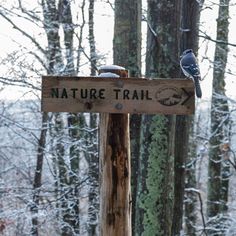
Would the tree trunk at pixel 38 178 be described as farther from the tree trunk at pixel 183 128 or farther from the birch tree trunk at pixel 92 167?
the tree trunk at pixel 183 128

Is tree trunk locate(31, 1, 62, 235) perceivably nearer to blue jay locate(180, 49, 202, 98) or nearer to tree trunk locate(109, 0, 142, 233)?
tree trunk locate(109, 0, 142, 233)

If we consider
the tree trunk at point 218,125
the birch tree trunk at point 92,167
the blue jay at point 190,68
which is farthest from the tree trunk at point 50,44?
the blue jay at point 190,68

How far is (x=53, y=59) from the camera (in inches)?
345

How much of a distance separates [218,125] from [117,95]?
7314mm

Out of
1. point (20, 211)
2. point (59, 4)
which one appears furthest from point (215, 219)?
point (59, 4)

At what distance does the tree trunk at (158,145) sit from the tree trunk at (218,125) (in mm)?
5009

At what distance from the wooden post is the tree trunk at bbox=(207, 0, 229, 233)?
21.4 feet

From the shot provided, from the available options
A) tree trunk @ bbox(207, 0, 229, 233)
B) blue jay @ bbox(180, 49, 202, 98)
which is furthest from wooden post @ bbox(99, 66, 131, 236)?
tree trunk @ bbox(207, 0, 229, 233)

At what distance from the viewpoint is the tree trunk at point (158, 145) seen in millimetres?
4074

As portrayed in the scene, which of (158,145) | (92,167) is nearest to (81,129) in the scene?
(92,167)

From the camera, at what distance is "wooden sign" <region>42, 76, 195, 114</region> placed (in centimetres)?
248

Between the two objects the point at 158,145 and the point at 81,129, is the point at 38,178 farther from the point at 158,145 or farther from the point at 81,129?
the point at 158,145

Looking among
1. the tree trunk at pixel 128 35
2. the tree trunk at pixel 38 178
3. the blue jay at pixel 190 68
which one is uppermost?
the tree trunk at pixel 128 35

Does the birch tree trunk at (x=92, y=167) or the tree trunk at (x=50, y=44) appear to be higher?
the tree trunk at (x=50, y=44)
